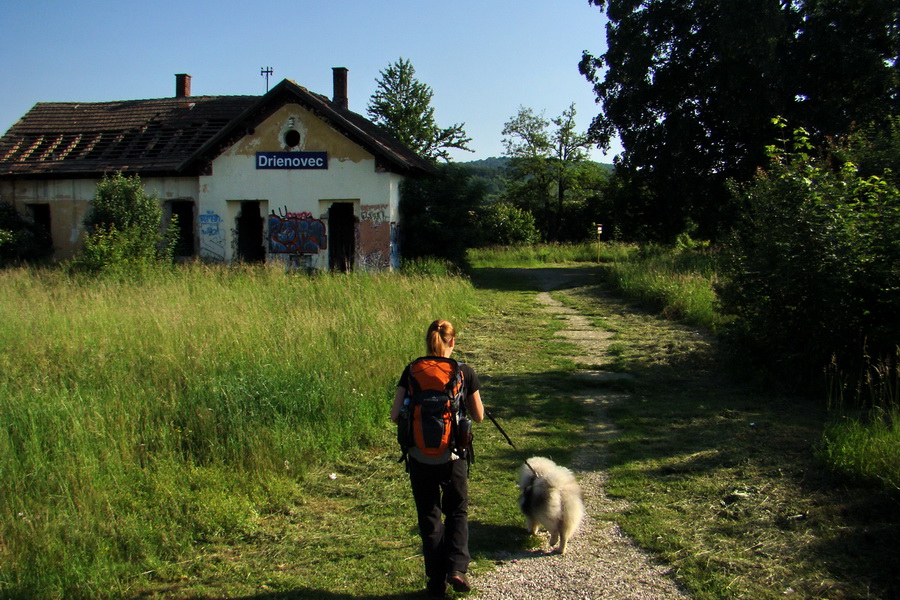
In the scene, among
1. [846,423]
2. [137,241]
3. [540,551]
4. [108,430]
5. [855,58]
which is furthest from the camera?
[855,58]

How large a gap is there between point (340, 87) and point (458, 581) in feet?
82.5

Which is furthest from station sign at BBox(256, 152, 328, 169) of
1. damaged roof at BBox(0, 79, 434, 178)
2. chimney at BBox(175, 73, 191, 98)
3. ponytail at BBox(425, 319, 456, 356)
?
ponytail at BBox(425, 319, 456, 356)

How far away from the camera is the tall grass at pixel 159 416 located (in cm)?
445

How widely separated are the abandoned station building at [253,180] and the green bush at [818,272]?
12584mm

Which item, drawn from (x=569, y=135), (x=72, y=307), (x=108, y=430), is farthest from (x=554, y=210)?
(x=108, y=430)

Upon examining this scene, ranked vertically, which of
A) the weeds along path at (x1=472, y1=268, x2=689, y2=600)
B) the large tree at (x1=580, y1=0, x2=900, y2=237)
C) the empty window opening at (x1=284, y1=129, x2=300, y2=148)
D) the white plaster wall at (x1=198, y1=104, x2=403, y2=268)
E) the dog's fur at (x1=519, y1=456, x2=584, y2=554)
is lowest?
the weeds along path at (x1=472, y1=268, x2=689, y2=600)

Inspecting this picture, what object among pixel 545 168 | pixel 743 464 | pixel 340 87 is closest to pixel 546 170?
Result: pixel 545 168

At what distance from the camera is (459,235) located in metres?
21.8

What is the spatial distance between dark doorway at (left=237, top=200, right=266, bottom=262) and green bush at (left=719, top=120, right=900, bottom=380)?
16.1 m

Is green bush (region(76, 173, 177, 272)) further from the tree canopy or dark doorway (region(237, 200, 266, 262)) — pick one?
the tree canopy

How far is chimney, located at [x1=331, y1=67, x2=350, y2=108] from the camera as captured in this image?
26406 millimetres

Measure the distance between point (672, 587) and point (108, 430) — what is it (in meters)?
4.63

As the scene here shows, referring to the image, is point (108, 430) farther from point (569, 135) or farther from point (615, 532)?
point (569, 135)

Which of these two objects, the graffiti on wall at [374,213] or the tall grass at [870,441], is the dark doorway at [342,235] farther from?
the tall grass at [870,441]
